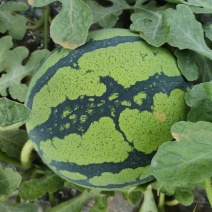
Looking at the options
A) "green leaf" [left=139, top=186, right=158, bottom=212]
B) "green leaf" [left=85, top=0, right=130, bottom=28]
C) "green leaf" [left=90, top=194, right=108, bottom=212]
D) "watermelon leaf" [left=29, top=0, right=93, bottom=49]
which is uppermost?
"watermelon leaf" [left=29, top=0, right=93, bottom=49]

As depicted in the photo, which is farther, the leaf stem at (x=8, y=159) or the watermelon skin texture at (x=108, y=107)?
the leaf stem at (x=8, y=159)

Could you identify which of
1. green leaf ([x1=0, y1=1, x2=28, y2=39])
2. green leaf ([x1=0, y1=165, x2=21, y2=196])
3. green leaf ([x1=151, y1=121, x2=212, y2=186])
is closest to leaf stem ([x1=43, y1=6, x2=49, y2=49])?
green leaf ([x1=0, y1=1, x2=28, y2=39])

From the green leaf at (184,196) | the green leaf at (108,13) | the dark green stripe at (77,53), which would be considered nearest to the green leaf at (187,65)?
the dark green stripe at (77,53)

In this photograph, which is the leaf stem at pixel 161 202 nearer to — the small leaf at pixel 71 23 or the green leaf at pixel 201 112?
the green leaf at pixel 201 112

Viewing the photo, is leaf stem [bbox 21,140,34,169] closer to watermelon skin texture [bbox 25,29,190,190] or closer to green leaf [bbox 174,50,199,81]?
watermelon skin texture [bbox 25,29,190,190]

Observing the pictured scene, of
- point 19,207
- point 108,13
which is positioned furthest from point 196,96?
point 19,207

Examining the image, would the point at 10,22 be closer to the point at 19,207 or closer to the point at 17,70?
the point at 17,70
